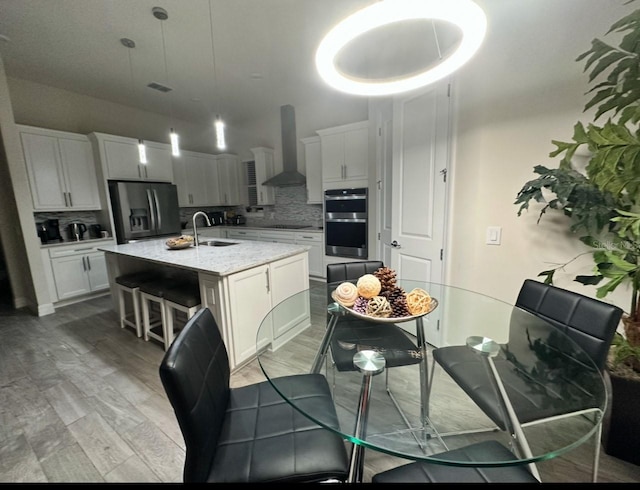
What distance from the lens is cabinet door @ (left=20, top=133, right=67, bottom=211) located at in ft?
10.9

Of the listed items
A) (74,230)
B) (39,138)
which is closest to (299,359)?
(74,230)

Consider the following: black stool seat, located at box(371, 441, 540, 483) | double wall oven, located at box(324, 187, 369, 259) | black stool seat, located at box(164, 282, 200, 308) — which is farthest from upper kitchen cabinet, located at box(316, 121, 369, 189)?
black stool seat, located at box(371, 441, 540, 483)

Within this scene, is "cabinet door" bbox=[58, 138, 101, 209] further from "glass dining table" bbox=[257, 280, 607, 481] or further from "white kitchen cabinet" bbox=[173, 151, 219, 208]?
"glass dining table" bbox=[257, 280, 607, 481]

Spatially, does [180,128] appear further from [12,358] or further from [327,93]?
[12,358]

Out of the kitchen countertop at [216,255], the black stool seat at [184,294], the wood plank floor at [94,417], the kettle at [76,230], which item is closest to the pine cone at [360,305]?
the wood plank floor at [94,417]

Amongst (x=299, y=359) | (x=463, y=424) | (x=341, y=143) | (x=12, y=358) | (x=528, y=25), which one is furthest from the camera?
(x=341, y=143)

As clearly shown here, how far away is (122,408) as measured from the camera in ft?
5.88

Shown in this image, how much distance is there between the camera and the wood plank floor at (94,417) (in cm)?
135

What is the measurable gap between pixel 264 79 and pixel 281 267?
9.07 feet

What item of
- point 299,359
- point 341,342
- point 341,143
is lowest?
point 299,359

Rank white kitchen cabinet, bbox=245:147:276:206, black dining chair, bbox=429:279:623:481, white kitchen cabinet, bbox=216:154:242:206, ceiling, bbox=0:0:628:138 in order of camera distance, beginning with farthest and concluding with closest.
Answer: white kitchen cabinet, bbox=216:154:242:206
white kitchen cabinet, bbox=245:147:276:206
ceiling, bbox=0:0:628:138
black dining chair, bbox=429:279:623:481

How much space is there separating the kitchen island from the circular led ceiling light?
1.47m

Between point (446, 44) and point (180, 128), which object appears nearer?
point (446, 44)

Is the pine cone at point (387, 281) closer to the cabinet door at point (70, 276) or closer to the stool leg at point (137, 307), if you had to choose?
the stool leg at point (137, 307)
